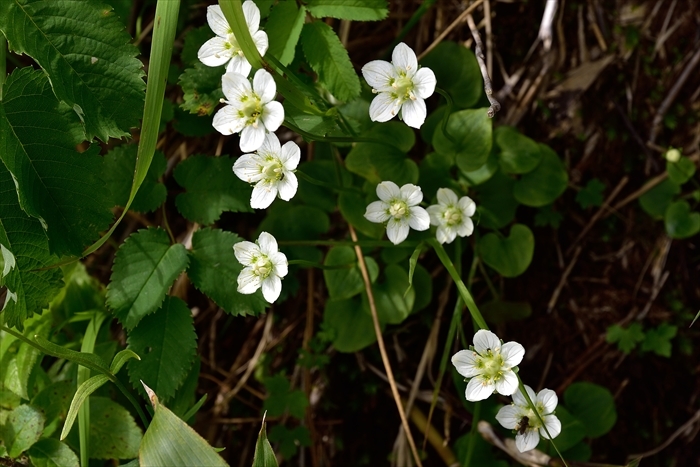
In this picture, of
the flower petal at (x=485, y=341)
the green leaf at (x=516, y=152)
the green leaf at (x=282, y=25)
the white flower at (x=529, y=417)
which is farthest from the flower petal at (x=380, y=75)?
the white flower at (x=529, y=417)

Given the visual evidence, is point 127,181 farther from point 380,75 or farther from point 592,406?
point 592,406

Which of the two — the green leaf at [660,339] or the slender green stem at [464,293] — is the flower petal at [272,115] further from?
the green leaf at [660,339]

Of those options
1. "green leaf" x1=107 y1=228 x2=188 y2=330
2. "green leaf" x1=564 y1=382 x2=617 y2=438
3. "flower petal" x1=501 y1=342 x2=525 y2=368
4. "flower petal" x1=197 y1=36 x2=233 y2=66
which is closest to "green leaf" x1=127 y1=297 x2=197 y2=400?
"green leaf" x1=107 y1=228 x2=188 y2=330

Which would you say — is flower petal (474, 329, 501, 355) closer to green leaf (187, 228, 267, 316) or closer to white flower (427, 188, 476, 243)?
white flower (427, 188, 476, 243)

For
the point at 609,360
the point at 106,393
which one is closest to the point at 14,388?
the point at 106,393

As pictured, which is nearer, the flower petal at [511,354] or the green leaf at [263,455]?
the green leaf at [263,455]

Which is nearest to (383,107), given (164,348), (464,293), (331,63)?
(331,63)
